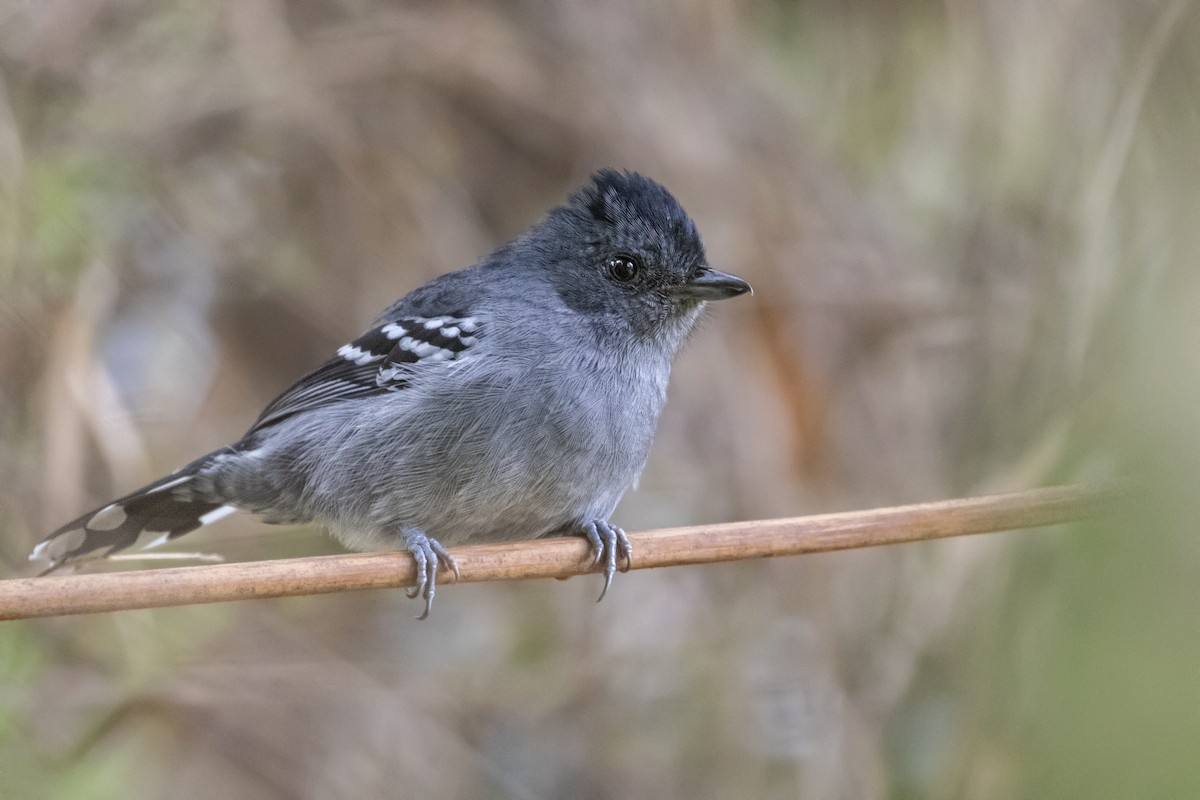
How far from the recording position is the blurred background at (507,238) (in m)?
4.29

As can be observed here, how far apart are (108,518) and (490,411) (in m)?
1.35

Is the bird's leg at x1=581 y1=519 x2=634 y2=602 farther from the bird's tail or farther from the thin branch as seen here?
the bird's tail

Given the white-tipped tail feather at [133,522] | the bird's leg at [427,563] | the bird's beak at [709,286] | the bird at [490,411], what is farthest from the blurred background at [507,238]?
the bird's leg at [427,563]

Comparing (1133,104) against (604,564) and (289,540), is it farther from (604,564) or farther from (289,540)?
(289,540)

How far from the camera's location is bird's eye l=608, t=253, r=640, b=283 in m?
3.65

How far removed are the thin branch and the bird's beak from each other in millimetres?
1011

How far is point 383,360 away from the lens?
3744mm

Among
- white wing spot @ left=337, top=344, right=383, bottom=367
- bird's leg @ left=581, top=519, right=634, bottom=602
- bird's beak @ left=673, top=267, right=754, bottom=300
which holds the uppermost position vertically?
bird's beak @ left=673, top=267, right=754, bottom=300

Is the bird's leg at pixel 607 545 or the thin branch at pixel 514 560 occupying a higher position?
the thin branch at pixel 514 560

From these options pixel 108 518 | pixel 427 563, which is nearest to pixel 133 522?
pixel 108 518

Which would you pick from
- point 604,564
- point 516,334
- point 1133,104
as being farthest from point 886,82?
point 1133,104

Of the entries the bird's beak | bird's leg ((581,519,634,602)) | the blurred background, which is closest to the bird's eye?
the bird's beak

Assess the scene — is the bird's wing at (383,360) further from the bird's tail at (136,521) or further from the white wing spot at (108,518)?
the white wing spot at (108,518)

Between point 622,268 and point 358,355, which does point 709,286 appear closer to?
point 622,268
